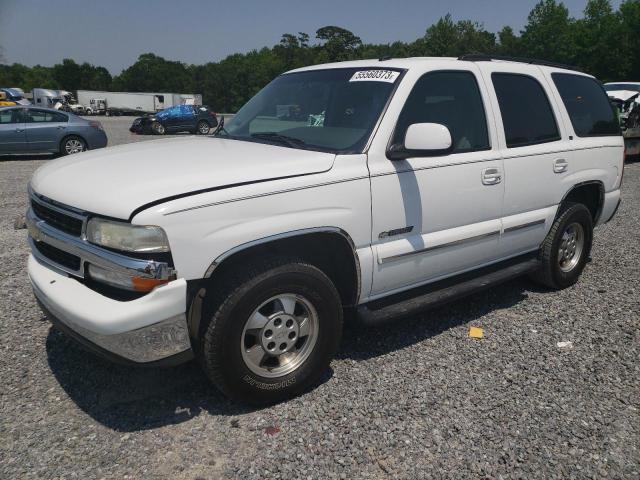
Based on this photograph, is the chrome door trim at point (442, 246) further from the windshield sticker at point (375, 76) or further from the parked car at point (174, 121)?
the parked car at point (174, 121)

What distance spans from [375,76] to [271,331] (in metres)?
1.84

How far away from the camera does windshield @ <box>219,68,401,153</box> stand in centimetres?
335

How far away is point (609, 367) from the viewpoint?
3590 millimetres

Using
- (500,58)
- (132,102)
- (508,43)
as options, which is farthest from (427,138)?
(508,43)

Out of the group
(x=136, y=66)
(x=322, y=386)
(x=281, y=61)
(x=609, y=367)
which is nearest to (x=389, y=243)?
(x=322, y=386)

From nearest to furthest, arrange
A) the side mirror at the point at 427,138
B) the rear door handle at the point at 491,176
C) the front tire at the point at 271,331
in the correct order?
the front tire at the point at 271,331 → the side mirror at the point at 427,138 → the rear door handle at the point at 491,176

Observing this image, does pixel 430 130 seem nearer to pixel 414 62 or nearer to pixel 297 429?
pixel 414 62

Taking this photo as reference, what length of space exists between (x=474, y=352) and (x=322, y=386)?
1.19 meters

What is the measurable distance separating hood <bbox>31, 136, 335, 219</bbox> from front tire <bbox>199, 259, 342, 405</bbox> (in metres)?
0.51

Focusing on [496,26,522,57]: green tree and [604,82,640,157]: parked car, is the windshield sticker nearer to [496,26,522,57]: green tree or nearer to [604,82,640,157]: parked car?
[604,82,640,157]: parked car

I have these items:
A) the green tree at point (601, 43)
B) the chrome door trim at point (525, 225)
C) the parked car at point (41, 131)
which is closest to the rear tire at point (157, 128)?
the parked car at point (41, 131)

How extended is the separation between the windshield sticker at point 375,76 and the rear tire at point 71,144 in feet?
42.9

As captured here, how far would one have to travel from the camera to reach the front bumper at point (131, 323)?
2.47 meters

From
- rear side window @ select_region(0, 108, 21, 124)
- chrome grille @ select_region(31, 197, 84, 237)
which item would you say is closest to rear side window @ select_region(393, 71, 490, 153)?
chrome grille @ select_region(31, 197, 84, 237)
